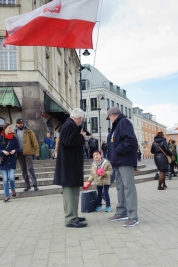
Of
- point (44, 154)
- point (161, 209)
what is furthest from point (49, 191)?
point (44, 154)

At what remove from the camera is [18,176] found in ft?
38.8

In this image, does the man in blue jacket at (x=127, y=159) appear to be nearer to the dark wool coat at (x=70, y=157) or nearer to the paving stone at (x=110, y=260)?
the dark wool coat at (x=70, y=157)

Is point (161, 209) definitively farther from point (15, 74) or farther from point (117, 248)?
point (15, 74)

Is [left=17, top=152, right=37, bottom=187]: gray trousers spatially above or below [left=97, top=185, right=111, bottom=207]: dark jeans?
above

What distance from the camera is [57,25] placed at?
26.3ft

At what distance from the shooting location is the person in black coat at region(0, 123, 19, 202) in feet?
28.2

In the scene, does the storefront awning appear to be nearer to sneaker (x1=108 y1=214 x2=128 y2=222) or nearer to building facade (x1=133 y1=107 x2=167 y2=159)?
sneaker (x1=108 y1=214 x2=128 y2=222)

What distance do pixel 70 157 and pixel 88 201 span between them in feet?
6.02

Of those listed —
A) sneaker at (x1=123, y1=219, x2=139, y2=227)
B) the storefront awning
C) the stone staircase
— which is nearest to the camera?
sneaker at (x1=123, y1=219, x2=139, y2=227)

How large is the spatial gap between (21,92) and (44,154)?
3851 mm

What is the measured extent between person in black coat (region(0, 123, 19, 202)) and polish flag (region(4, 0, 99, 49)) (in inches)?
102

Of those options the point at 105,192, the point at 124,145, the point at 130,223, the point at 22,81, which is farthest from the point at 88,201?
the point at 22,81

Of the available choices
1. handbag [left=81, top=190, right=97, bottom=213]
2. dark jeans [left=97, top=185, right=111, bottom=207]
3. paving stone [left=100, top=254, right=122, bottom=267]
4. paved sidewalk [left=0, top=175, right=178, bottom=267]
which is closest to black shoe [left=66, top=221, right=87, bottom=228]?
paved sidewalk [left=0, top=175, right=178, bottom=267]

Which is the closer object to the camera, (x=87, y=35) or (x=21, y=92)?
(x=87, y=35)
